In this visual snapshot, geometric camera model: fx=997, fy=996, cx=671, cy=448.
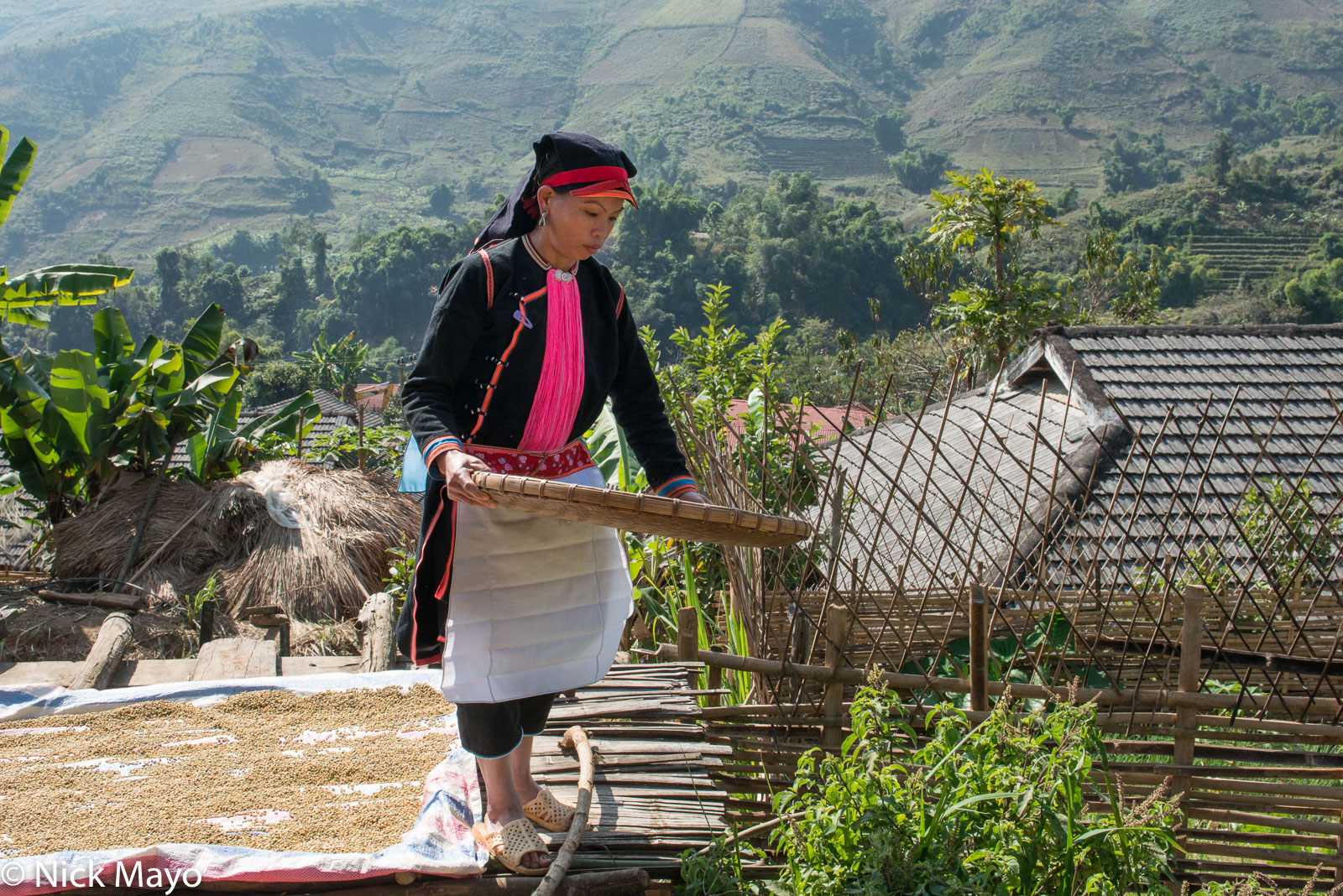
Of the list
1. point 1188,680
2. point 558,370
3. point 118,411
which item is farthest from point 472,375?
point 118,411

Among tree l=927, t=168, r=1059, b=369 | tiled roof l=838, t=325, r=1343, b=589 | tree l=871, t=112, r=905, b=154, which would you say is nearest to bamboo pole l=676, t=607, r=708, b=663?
tiled roof l=838, t=325, r=1343, b=589

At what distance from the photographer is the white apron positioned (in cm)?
207

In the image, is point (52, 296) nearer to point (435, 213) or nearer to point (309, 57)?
point (435, 213)

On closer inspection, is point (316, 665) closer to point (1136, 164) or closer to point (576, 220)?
point (576, 220)

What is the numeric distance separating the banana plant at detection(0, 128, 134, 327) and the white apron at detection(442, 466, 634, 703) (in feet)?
16.9

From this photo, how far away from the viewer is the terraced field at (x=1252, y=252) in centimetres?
4906

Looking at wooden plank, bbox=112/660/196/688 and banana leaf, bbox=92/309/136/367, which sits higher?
banana leaf, bbox=92/309/136/367

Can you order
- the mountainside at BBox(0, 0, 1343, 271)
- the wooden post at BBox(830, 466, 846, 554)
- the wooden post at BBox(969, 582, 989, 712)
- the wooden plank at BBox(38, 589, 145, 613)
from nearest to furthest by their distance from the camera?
the wooden post at BBox(969, 582, 989, 712) → the wooden post at BBox(830, 466, 846, 554) → the wooden plank at BBox(38, 589, 145, 613) → the mountainside at BBox(0, 0, 1343, 271)

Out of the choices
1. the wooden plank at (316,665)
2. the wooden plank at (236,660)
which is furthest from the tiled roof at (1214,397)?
the wooden plank at (236,660)

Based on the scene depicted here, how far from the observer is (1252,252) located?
169ft

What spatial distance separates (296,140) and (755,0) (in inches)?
2346

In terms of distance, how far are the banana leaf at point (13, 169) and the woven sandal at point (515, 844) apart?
226 inches

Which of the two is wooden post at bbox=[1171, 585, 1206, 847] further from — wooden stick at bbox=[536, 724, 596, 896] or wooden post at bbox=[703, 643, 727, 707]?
wooden stick at bbox=[536, 724, 596, 896]

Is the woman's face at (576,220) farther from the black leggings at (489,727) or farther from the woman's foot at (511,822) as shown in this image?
the woman's foot at (511,822)
